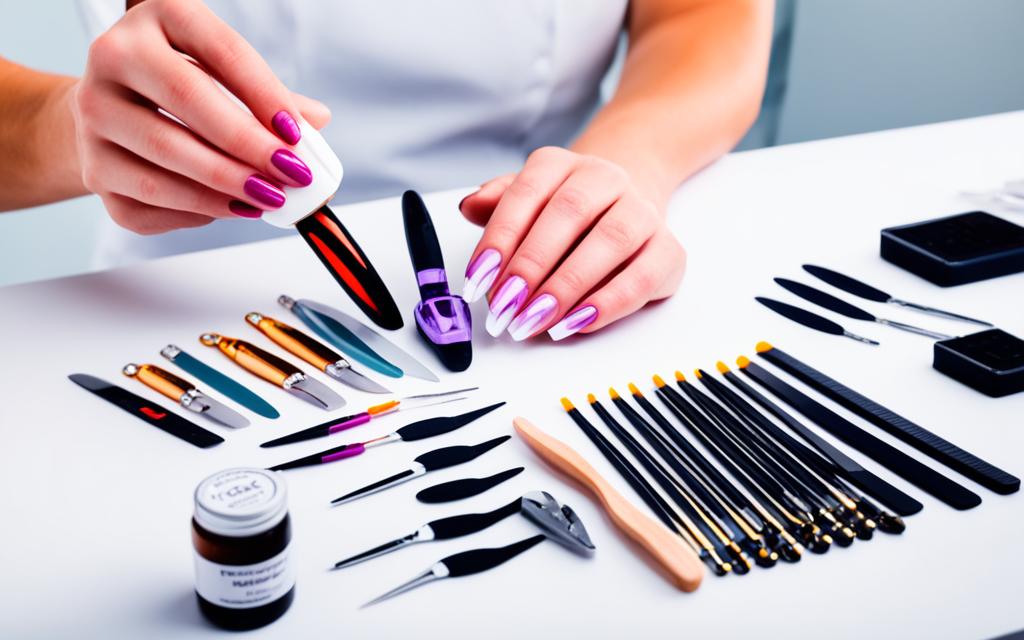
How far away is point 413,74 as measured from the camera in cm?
98

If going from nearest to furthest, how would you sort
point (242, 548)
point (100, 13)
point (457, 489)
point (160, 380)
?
point (242, 548)
point (457, 489)
point (160, 380)
point (100, 13)

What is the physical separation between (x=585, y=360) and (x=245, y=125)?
0.85ft

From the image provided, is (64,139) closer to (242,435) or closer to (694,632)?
(242,435)

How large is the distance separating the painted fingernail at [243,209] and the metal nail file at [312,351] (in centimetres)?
9

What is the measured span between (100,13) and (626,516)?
79cm

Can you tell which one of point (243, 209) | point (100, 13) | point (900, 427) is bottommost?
point (900, 427)

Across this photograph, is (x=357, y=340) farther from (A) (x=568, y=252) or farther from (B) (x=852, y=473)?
(B) (x=852, y=473)

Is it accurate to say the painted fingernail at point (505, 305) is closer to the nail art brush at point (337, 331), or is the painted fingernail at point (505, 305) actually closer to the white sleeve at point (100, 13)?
the nail art brush at point (337, 331)

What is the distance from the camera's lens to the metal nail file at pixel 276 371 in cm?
59

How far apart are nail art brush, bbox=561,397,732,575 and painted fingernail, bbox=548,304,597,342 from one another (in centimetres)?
7

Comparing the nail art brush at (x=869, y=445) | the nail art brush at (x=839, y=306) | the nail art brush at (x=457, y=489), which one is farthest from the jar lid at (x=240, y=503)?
the nail art brush at (x=839, y=306)

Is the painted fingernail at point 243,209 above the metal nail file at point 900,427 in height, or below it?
above

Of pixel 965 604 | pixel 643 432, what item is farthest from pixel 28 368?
pixel 965 604

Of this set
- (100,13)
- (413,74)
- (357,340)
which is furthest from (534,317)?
(100,13)
